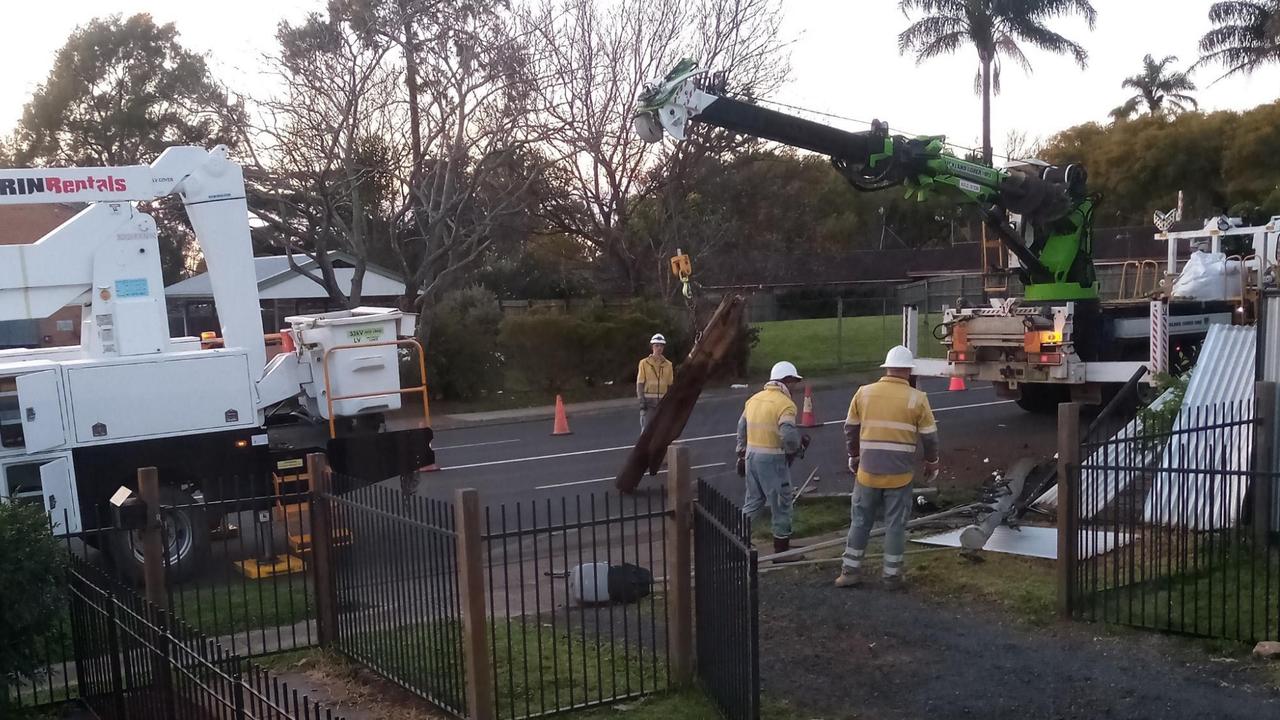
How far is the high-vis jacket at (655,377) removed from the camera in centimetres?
1517

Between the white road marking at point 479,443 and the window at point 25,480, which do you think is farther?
the white road marking at point 479,443

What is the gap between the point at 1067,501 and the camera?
305 inches

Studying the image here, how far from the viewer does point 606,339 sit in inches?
1015

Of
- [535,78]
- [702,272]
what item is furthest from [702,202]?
[535,78]

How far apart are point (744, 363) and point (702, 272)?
3.41 meters

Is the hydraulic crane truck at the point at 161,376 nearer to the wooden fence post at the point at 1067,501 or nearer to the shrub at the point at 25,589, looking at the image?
the shrub at the point at 25,589

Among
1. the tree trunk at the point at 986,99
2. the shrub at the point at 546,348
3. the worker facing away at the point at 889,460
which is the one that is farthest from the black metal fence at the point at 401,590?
the tree trunk at the point at 986,99

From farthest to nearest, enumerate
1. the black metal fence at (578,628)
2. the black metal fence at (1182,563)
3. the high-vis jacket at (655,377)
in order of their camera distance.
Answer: the high-vis jacket at (655,377)
the black metal fence at (1182,563)
the black metal fence at (578,628)

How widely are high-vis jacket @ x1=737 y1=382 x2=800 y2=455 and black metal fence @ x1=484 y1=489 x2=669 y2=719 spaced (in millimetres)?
1405

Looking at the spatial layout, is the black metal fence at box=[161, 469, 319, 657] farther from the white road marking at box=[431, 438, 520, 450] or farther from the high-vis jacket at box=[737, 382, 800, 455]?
the white road marking at box=[431, 438, 520, 450]

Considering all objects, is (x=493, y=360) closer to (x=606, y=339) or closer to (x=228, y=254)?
(x=606, y=339)

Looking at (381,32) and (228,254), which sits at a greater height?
(381,32)

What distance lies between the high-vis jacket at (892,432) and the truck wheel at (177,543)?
5141mm

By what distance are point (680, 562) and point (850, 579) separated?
2.54m
